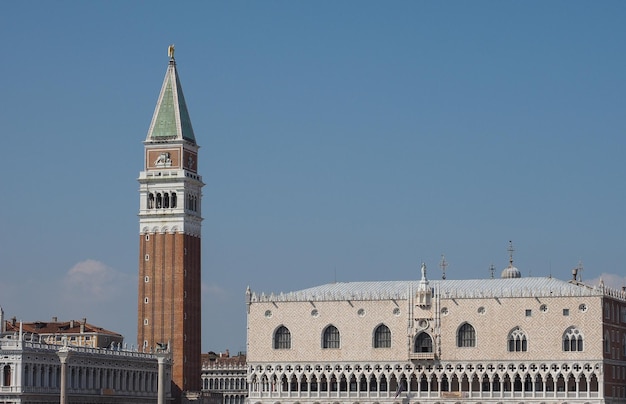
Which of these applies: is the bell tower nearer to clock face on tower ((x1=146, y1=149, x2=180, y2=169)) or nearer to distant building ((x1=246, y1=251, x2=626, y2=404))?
clock face on tower ((x1=146, y1=149, x2=180, y2=169))

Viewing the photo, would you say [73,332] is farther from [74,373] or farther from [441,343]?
[441,343]

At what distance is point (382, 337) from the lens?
375ft

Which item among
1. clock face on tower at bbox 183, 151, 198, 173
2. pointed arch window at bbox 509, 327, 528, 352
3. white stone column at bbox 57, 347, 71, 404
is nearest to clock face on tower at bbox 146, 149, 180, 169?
clock face on tower at bbox 183, 151, 198, 173

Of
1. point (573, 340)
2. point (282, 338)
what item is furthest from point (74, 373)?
point (573, 340)

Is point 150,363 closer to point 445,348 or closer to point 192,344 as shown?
point 192,344

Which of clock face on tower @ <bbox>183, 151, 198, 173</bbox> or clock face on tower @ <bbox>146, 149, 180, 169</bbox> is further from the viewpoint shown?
clock face on tower @ <bbox>183, 151, 198, 173</bbox>

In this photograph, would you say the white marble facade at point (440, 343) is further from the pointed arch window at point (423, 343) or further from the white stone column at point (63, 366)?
the white stone column at point (63, 366)

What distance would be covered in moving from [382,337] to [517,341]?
1104 centimetres

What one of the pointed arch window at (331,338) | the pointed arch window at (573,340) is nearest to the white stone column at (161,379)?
the pointed arch window at (331,338)

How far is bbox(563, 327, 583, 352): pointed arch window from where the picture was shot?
108 metres

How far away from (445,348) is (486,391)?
15.1ft

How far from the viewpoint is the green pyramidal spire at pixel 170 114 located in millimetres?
136375

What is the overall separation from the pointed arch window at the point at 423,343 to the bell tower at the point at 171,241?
2783 cm

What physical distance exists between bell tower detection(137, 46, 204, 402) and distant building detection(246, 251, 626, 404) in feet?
52.3
